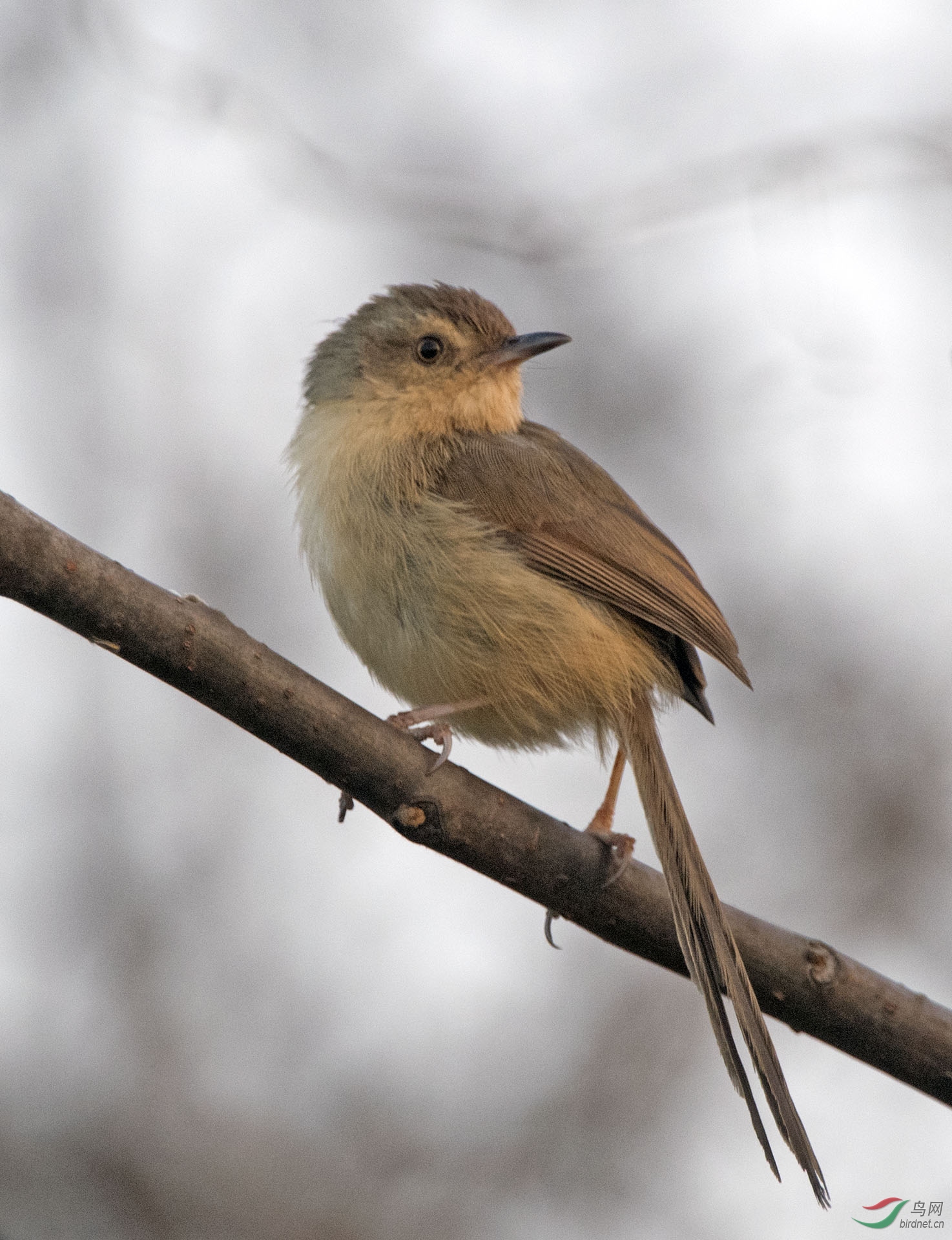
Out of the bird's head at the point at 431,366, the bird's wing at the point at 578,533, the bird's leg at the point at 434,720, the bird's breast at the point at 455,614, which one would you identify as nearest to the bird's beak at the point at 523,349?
the bird's head at the point at 431,366

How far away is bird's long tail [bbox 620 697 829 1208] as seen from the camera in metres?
3.16

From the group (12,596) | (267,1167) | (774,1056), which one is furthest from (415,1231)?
(12,596)

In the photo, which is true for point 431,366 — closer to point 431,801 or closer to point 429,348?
point 429,348

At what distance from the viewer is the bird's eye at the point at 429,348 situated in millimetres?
5031

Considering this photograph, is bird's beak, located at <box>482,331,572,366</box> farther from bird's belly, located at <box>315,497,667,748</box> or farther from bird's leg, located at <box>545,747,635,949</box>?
bird's leg, located at <box>545,747,635,949</box>

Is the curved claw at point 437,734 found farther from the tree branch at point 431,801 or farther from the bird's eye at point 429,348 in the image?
the bird's eye at point 429,348

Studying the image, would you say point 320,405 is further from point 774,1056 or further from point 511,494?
point 774,1056

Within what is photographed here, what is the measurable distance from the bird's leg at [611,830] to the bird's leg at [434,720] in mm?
495

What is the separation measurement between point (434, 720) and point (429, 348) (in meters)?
1.64

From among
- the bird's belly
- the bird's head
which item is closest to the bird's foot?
the bird's belly

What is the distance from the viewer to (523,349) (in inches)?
198

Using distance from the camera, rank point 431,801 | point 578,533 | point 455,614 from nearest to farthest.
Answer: point 431,801, point 455,614, point 578,533

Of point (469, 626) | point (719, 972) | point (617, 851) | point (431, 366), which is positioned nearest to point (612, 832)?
point (617, 851)

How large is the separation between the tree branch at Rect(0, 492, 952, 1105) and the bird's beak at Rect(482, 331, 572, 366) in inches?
84.7
